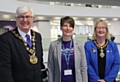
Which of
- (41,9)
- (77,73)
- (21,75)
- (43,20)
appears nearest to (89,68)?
(77,73)

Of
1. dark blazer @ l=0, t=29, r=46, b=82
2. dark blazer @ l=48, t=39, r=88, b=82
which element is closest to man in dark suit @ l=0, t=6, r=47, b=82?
dark blazer @ l=0, t=29, r=46, b=82

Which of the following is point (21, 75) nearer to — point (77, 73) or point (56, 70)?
point (56, 70)

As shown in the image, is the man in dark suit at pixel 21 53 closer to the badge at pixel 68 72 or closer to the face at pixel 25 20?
the face at pixel 25 20

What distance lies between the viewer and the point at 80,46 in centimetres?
284

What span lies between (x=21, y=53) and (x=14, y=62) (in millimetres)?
126

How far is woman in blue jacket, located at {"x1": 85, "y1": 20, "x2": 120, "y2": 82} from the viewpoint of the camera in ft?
9.84

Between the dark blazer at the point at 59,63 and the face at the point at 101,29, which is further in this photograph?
the face at the point at 101,29

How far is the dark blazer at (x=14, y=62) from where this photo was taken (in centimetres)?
212

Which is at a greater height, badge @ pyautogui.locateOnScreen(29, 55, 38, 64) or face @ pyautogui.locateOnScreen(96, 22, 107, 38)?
face @ pyautogui.locateOnScreen(96, 22, 107, 38)

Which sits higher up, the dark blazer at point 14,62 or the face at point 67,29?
the face at point 67,29

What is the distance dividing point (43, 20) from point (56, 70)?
15.6 meters

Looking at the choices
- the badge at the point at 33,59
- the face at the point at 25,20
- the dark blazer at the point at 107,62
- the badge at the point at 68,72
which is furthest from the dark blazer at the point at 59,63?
the face at the point at 25,20

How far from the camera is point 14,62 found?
87.1 inches

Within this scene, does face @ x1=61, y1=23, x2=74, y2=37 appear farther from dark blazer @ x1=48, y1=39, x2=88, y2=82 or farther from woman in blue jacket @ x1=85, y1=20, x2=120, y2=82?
woman in blue jacket @ x1=85, y1=20, x2=120, y2=82
